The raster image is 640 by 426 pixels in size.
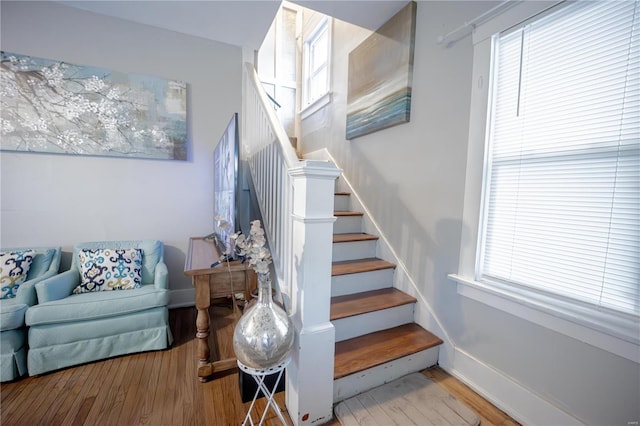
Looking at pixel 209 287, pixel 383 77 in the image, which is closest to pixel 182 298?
pixel 209 287

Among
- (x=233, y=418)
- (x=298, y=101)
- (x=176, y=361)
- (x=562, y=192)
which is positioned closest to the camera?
(x=562, y=192)

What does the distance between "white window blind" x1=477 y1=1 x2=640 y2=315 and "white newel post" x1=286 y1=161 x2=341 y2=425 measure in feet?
3.28

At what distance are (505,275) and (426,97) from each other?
130cm

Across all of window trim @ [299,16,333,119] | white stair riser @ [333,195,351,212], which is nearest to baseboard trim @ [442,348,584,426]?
white stair riser @ [333,195,351,212]

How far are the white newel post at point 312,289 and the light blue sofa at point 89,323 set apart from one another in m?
1.26

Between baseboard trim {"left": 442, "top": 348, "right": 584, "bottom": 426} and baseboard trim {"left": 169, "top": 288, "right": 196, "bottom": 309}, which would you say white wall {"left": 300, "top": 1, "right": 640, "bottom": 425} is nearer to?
baseboard trim {"left": 442, "top": 348, "right": 584, "bottom": 426}

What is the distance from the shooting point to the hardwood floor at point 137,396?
133 cm

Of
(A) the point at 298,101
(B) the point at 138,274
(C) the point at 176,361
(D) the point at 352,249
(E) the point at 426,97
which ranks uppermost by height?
(A) the point at 298,101

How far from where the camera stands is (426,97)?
1848mm

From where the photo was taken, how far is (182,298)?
265cm

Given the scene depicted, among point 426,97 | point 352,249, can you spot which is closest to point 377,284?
point 352,249

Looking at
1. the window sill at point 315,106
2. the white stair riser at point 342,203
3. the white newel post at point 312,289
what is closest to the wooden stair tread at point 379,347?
the white newel post at point 312,289

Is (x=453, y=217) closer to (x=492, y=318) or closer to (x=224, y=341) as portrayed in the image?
(x=492, y=318)

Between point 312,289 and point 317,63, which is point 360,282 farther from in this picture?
point 317,63
